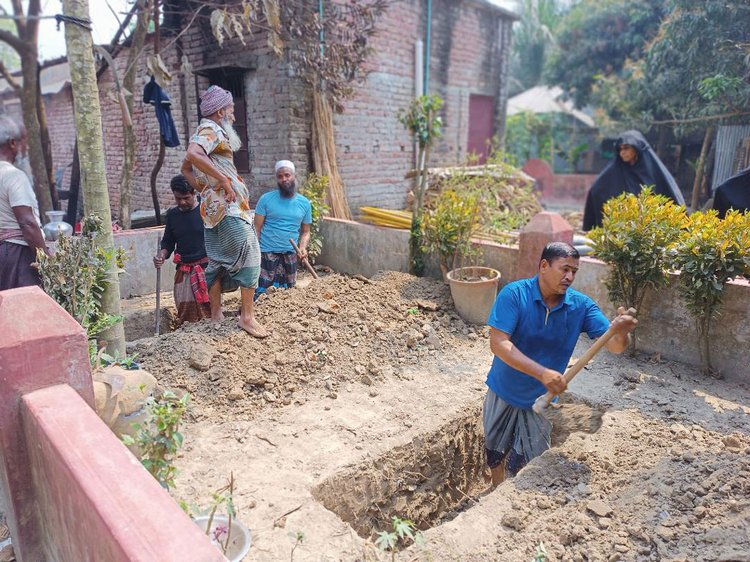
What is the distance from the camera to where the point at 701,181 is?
12.6 m

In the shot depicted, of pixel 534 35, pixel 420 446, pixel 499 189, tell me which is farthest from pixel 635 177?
pixel 534 35

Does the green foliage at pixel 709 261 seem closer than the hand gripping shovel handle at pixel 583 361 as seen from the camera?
No

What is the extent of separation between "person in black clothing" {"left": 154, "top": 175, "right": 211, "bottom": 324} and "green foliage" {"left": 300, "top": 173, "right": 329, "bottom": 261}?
2.55m

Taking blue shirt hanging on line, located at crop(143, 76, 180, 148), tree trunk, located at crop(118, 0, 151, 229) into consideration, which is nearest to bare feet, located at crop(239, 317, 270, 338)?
tree trunk, located at crop(118, 0, 151, 229)

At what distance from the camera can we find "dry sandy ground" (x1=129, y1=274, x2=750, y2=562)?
2637 millimetres

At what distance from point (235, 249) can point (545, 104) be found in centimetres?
1948

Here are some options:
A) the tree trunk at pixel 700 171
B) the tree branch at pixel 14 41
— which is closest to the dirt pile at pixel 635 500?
the tree branch at pixel 14 41

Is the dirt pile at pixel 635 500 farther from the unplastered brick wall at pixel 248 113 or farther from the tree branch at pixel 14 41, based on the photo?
the tree branch at pixel 14 41

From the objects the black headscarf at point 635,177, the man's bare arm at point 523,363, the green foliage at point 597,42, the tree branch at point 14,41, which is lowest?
the man's bare arm at point 523,363

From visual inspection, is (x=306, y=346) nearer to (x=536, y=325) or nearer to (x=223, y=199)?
(x=223, y=199)

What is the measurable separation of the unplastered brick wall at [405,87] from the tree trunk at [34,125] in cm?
442

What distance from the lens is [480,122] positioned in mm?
12508

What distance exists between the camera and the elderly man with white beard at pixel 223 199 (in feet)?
13.2

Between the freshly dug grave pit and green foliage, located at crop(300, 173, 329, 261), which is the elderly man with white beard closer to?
the freshly dug grave pit
